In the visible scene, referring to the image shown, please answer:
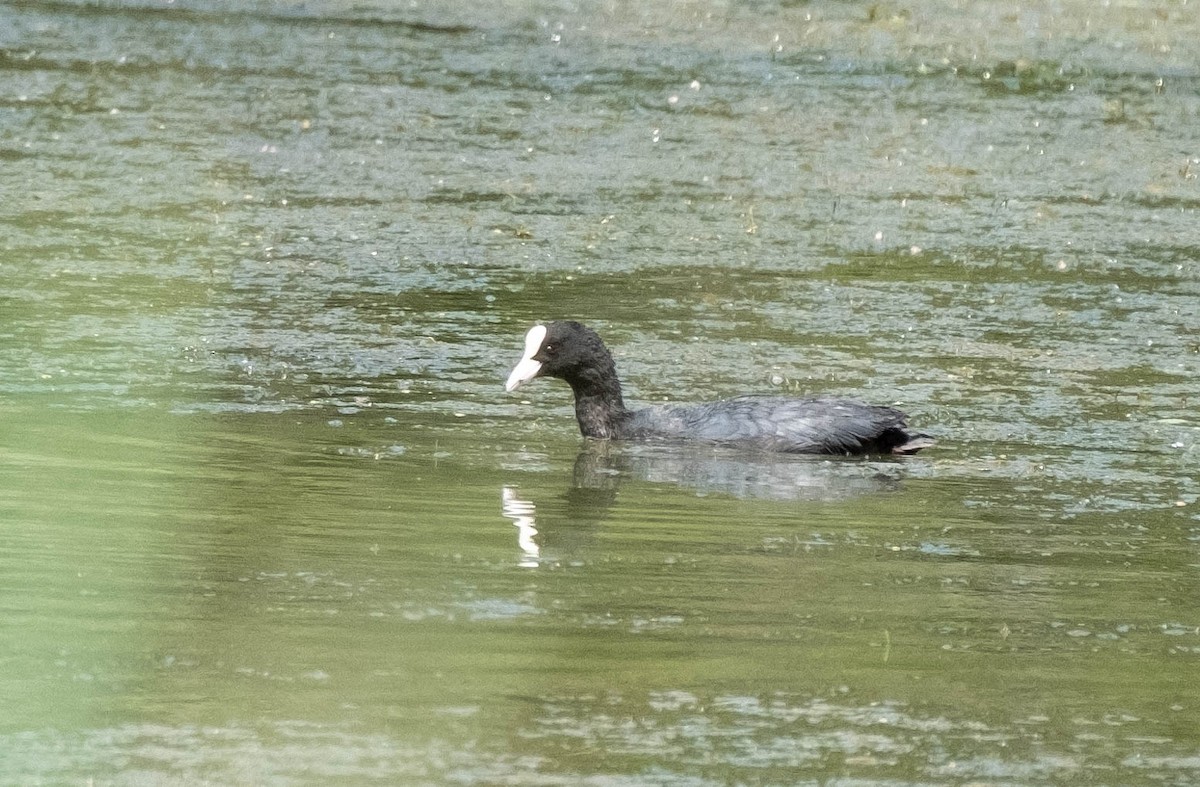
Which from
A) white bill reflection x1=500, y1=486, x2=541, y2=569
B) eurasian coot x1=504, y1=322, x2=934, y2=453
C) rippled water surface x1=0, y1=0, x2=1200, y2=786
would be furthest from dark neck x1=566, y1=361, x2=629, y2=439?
white bill reflection x1=500, y1=486, x2=541, y2=569

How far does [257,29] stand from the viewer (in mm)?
17016

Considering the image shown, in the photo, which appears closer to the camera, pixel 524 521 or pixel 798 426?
pixel 524 521

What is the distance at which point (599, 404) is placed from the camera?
8219 millimetres

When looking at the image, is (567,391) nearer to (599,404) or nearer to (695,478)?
(599,404)

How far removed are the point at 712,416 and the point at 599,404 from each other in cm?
44

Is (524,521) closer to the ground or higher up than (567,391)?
higher up

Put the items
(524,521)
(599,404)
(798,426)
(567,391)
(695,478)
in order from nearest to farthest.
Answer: (524,521)
(695,478)
(798,426)
(599,404)
(567,391)

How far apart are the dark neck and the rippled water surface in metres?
0.16

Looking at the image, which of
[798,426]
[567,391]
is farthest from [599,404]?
[567,391]

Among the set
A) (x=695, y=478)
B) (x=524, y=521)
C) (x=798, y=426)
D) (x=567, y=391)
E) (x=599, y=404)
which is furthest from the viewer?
(x=567, y=391)

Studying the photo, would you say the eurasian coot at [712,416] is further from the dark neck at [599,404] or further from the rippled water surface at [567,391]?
the rippled water surface at [567,391]

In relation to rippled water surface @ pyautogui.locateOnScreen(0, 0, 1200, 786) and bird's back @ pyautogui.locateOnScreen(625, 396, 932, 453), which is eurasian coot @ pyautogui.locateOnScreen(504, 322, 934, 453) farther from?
rippled water surface @ pyautogui.locateOnScreen(0, 0, 1200, 786)

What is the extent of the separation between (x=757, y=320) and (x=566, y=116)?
4.90 metres

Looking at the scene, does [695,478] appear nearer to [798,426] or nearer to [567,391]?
[798,426]
